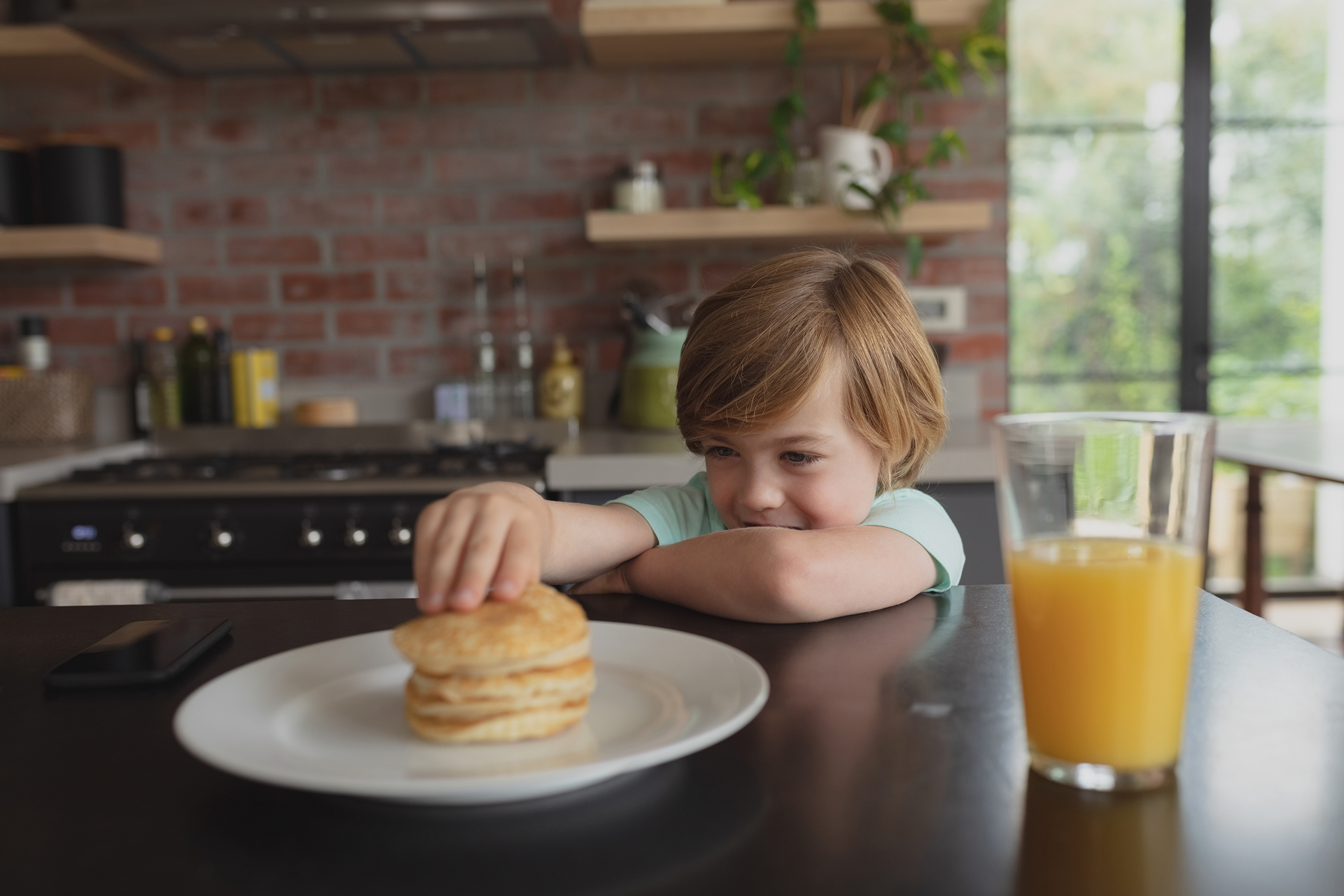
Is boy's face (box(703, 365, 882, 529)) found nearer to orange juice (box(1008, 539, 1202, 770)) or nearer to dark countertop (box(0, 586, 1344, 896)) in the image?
dark countertop (box(0, 586, 1344, 896))

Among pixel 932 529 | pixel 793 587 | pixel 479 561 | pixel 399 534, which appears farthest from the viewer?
pixel 399 534

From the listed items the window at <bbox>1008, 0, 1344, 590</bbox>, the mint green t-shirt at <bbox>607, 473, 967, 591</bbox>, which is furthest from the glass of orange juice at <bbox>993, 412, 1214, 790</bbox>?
the window at <bbox>1008, 0, 1344, 590</bbox>

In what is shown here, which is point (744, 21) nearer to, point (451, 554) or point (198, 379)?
point (198, 379)

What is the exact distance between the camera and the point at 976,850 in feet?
1.31

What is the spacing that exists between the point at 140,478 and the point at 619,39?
50.8 inches

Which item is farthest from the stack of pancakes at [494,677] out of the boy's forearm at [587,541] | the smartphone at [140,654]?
the boy's forearm at [587,541]

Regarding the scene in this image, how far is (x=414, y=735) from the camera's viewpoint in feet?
1.65

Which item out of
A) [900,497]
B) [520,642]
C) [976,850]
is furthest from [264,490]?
[976,850]

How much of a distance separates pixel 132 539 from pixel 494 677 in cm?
166

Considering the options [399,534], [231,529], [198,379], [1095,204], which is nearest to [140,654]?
[399,534]

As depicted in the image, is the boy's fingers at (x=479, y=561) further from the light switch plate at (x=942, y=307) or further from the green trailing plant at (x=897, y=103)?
the light switch plate at (x=942, y=307)

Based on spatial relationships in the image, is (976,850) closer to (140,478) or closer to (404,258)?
(140,478)

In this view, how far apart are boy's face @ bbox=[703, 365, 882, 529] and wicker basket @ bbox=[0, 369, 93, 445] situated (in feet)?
6.59

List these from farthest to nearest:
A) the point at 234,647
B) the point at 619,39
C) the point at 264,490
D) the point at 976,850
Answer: the point at 619,39 < the point at 264,490 < the point at 234,647 < the point at 976,850
